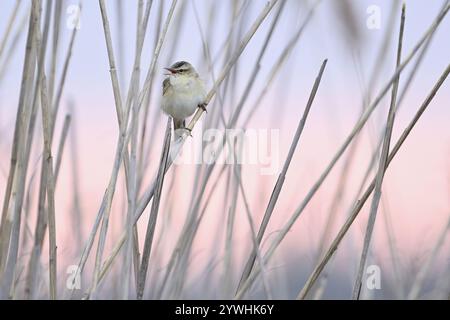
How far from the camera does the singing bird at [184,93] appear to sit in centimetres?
272

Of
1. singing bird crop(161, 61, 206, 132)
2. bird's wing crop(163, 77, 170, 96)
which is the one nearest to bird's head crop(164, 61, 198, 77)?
singing bird crop(161, 61, 206, 132)

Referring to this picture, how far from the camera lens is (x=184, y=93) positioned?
8.99 feet

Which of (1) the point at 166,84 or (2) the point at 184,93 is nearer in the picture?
(2) the point at 184,93

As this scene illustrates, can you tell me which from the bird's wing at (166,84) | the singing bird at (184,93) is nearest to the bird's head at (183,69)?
the singing bird at (184,93)

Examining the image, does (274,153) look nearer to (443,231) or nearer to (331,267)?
(331,267)

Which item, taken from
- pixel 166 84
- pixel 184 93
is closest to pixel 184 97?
pixel 184 93

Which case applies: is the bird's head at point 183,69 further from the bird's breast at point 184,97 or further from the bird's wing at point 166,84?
the bird's wing at point 166,84

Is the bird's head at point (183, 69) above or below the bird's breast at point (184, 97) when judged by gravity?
above

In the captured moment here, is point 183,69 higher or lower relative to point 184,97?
higher

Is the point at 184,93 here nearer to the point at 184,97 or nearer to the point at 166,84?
the point at 184,97

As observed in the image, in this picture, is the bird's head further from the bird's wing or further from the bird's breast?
the bird's wing

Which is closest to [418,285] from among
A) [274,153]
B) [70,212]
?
[274,153]

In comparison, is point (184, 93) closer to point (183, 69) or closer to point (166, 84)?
point (183, 69)

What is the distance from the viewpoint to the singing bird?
272 centimetres
